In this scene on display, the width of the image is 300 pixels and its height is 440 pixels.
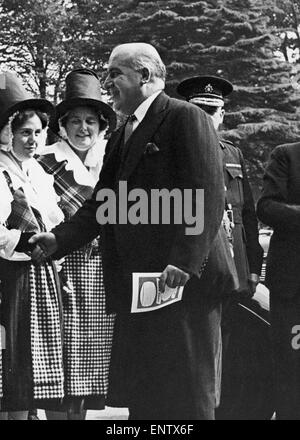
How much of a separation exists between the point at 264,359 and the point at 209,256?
3.01 ft

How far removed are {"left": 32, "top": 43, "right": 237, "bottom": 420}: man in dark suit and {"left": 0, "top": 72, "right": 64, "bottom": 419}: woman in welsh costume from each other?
42cm

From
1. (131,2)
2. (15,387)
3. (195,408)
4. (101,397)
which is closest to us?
(195,408)

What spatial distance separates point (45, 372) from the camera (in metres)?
3.58

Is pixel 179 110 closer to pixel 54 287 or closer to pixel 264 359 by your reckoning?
pixel 54 287

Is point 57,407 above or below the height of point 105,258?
below

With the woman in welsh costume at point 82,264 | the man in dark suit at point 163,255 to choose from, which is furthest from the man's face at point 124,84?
the woman in welsh costume at point 82,264

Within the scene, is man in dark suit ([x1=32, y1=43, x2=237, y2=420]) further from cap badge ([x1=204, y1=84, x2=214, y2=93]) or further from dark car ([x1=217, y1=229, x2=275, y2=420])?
cap badge ([x1=204, y1=84, x2=214, y2=93])

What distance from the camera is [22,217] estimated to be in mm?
3539

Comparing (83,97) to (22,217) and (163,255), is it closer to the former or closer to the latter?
(22,217)

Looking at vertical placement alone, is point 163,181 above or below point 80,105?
below

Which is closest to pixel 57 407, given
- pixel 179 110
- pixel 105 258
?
pixel 105 258

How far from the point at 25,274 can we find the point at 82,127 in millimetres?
726

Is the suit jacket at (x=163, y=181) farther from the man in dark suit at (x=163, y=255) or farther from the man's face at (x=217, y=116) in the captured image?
the man's face at (x=217, y=116)

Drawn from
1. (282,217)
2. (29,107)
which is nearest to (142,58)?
(29,107)
